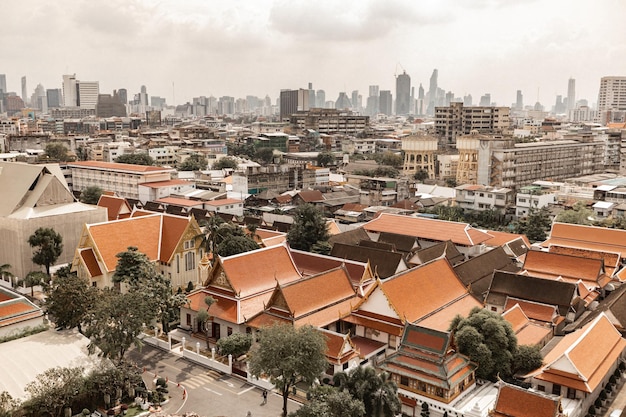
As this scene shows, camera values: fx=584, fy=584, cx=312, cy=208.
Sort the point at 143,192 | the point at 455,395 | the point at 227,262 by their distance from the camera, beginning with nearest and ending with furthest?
the point at 455,395 < the point at 227,262 < the point at 143,192

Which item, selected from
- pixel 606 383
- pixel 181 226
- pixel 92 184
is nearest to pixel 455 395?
pixel 606 383

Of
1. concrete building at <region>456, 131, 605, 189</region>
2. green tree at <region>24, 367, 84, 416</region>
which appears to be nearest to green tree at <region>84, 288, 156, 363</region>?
green tree at <region>24, 367, 84, 416</region>

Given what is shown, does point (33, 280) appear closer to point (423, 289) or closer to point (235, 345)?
point (235, 345)

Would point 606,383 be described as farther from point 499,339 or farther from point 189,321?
point 189,321

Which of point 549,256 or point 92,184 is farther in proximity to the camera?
point 92,184

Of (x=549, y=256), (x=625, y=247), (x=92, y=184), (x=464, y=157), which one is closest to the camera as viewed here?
(x=549, y=256)

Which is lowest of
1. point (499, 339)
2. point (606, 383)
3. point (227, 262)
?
point (606, 383)

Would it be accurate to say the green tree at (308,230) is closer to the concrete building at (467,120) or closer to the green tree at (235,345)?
the green tree at (235,345)
